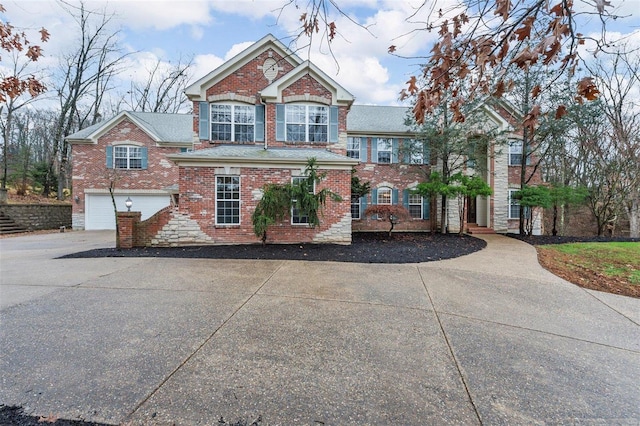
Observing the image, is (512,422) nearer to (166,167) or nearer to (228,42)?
(228,42)

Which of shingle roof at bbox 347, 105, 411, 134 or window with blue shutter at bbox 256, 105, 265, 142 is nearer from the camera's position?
window with blue shutter at bbox 256, 105, 265, 142

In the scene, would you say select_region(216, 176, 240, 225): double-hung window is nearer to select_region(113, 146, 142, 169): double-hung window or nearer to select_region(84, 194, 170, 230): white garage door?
select_region(84, 194, 170, 230): white garage door

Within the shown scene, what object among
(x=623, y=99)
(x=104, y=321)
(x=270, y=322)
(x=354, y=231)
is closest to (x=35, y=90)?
(x=104, y=321)

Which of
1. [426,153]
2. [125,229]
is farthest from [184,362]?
[426,153]

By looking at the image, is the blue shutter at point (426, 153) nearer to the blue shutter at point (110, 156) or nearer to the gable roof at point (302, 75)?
the gable roof at point (302, 75)

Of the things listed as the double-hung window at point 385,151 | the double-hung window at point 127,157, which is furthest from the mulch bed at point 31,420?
the double-hung window at point 127,157

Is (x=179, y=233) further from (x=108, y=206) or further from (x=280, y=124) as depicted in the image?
(x=108, y=206)

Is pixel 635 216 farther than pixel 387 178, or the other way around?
pixel 387 178

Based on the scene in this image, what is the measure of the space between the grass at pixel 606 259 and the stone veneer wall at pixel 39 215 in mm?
25096

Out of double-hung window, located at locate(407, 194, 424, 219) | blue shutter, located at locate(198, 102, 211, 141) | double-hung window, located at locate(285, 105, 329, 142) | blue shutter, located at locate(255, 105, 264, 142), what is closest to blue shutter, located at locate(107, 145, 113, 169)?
blue shutter, located at locate(198, 102, 211, 141)

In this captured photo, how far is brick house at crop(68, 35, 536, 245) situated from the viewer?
33.5 ft

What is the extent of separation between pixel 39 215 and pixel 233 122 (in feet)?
47.2

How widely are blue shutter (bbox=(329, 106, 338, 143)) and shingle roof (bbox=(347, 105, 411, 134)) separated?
390 centimetres

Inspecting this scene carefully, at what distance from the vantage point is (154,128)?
1809cm
